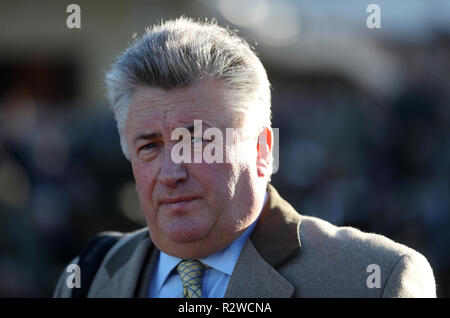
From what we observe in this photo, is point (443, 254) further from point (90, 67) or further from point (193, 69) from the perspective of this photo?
point (90, 67)

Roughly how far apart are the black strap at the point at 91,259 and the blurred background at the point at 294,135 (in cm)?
258

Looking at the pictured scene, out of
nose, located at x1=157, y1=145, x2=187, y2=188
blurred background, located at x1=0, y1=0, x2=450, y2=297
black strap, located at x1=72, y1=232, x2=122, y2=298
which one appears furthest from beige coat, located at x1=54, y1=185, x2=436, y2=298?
blurred background, located at x1=0, y1=0, x2=450, y2=297

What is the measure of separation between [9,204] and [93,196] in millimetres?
1150

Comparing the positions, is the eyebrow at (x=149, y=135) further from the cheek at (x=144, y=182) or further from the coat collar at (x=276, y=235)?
the coat collar at (x=276, y=235)

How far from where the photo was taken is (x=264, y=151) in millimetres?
2934

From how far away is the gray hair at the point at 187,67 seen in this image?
8.91 feet

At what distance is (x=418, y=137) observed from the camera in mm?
8656

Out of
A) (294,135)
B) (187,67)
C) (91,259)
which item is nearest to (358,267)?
(187,67)

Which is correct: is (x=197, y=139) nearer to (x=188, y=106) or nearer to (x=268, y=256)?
(x=188, y=106)

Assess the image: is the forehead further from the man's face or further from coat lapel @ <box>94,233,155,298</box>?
coat lapel @ <box>94,233,155,298</box>

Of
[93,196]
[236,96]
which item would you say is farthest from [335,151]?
[236,96]

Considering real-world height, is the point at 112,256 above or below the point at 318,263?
below

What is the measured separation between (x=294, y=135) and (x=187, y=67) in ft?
27.7

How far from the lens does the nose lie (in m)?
2.65
